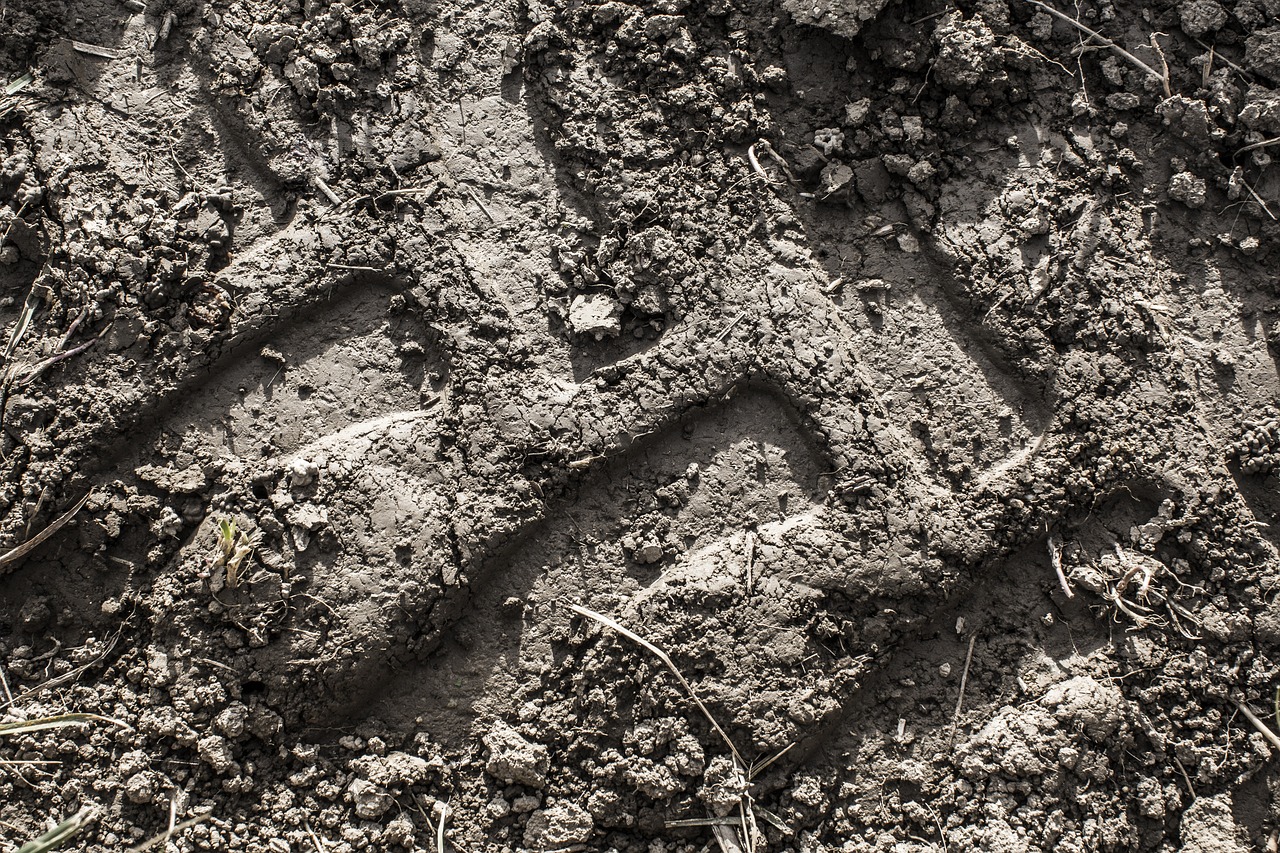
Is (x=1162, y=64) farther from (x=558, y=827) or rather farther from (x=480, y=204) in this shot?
(x=558, y=827)

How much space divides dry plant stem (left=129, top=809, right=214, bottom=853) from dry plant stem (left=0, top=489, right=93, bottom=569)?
67 centimetres

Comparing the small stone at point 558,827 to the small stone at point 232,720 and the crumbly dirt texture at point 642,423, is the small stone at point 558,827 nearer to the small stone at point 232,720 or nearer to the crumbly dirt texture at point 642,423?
the crumbly dirt texture at point 642,423

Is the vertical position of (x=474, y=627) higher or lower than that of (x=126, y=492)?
lower

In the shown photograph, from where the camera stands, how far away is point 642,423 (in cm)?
207

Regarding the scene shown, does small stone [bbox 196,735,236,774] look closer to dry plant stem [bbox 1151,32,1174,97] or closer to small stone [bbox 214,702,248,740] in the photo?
small stone [bbox 214,702,248,740]

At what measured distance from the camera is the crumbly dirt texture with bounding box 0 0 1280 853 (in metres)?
2.03

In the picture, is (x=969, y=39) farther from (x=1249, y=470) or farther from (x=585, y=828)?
(x=585, y=828)

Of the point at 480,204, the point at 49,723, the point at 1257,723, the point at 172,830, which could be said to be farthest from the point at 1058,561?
the point at 49,723

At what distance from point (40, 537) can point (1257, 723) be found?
2727 millimetres

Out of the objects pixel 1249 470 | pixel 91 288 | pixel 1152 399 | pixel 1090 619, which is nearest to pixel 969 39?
pixel 1152 399

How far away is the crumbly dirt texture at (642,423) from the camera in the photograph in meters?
2.03

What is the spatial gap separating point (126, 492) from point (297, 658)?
542mm

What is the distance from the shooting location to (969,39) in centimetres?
215

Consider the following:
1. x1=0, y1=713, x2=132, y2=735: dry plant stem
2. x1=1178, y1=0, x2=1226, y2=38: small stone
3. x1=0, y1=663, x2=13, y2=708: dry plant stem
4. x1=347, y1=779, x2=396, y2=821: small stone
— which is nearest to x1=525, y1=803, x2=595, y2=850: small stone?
x1=347, y1=779, x2=396, y2=821: small stone
